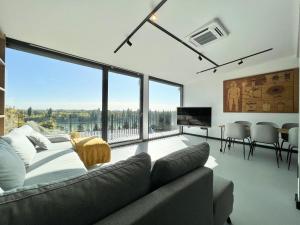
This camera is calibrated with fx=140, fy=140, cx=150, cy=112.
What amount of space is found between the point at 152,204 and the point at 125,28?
252cm

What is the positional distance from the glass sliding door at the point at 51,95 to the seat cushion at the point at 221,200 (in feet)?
10.9

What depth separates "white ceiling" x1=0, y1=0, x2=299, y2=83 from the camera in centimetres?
189

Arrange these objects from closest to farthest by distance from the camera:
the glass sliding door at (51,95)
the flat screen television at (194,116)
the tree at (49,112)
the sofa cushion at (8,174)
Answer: the sofa cushion at (8,174), the glass sliding door at (51,95), the tree at (49,112), the flat screen television at (194,116)

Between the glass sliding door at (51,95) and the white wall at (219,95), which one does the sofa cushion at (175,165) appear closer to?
the glass sliding door at (51,95)

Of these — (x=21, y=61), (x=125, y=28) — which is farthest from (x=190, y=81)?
(x=21, y=61)

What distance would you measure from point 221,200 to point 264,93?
4133 millimetres

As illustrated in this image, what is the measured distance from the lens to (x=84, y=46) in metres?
2.85

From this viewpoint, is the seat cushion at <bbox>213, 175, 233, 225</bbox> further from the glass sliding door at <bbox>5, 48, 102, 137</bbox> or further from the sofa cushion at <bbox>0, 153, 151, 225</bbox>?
the glass sliding door at <bbox>5, 48, 102, 137</bbox>

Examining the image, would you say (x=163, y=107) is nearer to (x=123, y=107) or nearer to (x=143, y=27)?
(x=123, y=107)

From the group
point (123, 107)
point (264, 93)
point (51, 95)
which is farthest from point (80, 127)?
point (264, 93)

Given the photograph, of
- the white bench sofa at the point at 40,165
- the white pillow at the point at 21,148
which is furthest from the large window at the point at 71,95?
the white pillow at the point at 21,148

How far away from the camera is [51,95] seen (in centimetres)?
318

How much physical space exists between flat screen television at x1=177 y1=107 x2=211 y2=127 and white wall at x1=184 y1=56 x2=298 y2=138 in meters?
0.45

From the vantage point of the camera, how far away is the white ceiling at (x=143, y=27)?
6.21 ft
